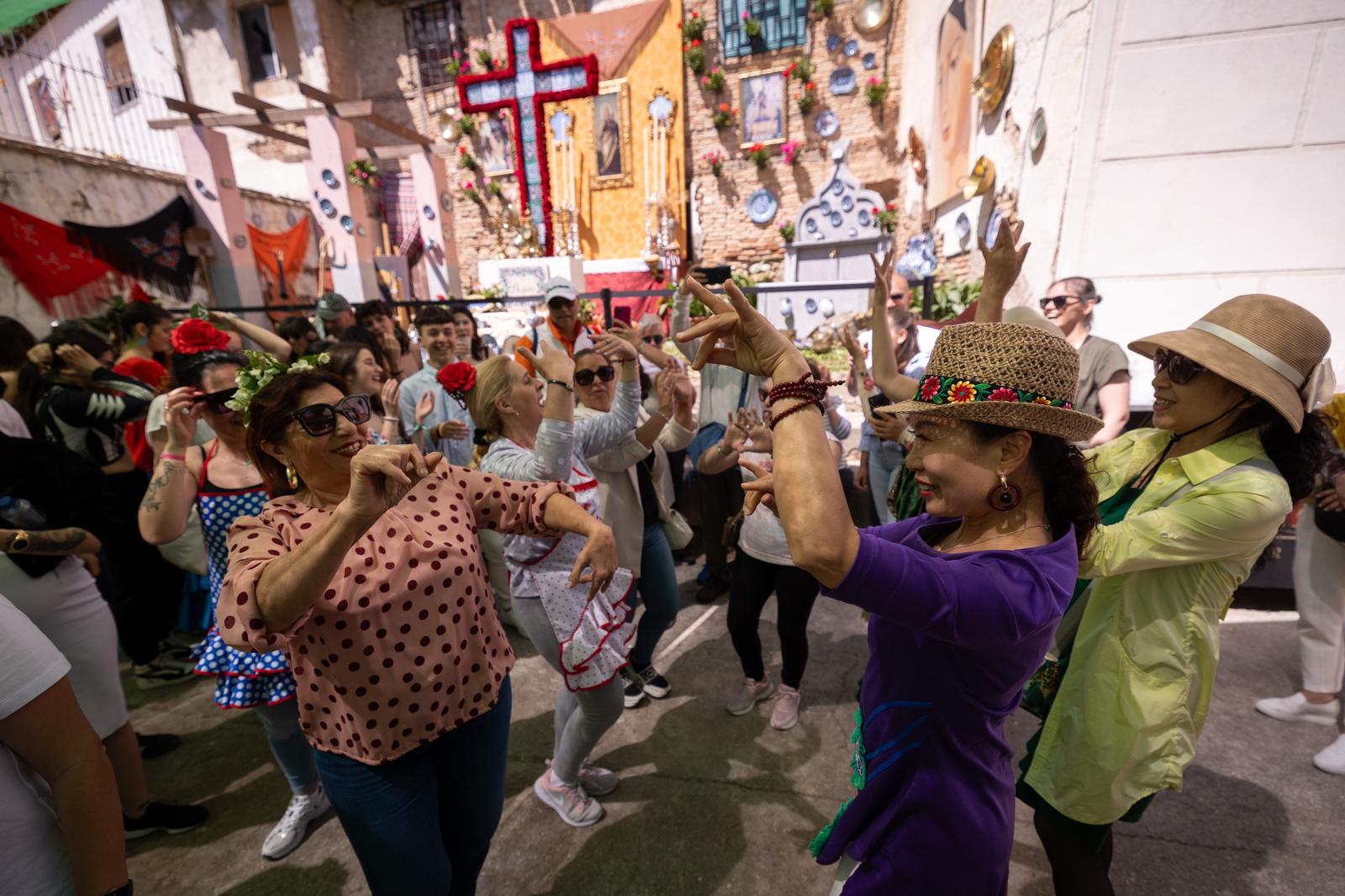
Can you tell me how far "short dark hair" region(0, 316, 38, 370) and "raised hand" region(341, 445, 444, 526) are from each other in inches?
155

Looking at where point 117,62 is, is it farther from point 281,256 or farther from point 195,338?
point 195,338

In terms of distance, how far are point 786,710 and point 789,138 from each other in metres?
15.3

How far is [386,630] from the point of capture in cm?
139

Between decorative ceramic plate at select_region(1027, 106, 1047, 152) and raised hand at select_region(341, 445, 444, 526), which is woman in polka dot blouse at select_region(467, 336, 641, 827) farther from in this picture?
decorative ceramic plate at select_region(1027, 106, 1047, 152)

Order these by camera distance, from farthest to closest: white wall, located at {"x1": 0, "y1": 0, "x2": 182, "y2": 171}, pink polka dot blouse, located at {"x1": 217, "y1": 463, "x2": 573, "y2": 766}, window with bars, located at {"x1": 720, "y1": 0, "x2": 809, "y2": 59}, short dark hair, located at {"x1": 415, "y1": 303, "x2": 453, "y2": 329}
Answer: window with bars, located at {"x1": 720, "y1": 0, "x2": 809, "y2": 59} → white wall, located at {"x1": 0, "y1": 0, "x2": 182, "y2": 171} → short dark hair, located at {"x1": 415, "y1": 303, "x2": 453, "y2": 329} → pink polka dot blouse, located at {"x1": 217, "y1": 463, "x2": 573, "y2": 766}

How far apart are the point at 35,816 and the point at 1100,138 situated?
275 inches

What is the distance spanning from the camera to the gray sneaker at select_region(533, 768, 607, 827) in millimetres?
2385

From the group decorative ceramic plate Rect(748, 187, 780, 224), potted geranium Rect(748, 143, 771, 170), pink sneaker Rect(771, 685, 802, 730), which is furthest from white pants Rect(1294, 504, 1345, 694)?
potted geranium Rect(748, 143, 771, 170)

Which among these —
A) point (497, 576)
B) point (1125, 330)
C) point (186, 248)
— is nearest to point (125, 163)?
point (186, 248)

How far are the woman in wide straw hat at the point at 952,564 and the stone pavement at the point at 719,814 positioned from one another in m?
1.17

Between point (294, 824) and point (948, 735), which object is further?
point (294, 824)

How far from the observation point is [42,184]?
28.3ft

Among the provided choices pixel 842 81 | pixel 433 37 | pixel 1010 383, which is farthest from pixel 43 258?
pixel 842 81

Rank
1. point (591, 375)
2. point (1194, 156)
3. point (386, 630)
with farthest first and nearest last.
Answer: point (1194, 156)
point (591, 375)
point (386, 630)
